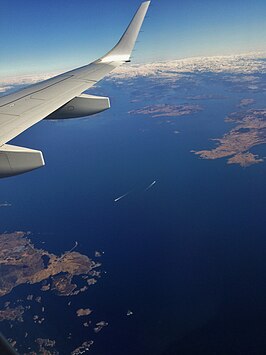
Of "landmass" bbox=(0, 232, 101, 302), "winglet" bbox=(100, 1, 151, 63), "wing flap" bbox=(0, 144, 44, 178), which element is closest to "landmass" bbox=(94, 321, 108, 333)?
"landmass" bbox=(0, 232, 101, 302)

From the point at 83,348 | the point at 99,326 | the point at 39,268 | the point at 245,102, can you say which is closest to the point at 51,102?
the point at 83,348

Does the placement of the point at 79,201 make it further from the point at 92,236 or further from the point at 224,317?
the point at 224,317

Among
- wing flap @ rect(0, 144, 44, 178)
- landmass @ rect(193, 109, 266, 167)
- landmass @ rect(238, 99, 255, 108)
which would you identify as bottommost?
landmass @ rect(193, 109, 266, 167)

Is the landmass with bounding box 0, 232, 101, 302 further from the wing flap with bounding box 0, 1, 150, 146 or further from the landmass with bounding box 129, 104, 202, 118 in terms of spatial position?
the landmass with bounding box 129, 104, 202, 118

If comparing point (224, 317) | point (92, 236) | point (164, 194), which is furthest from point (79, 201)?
point (224, 317)

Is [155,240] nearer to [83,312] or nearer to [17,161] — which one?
[83,312]

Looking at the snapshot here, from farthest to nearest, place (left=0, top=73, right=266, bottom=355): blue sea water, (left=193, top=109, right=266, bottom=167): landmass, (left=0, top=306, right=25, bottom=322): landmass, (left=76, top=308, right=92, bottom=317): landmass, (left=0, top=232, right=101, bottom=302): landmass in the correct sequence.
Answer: (left=193, top=109, right=266, bottom=167): landmass
(left=0, top=232, right=101, bottom=302): landmass
(left=0, top=306, right=25, bottom=322): landmass
(left=76, top=308, right=92, bottom=317): landmass
(left=0, top=73, right=266, bottom=355): blue sea water

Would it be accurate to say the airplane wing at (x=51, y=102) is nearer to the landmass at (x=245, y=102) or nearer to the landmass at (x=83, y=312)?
the landmass at (x=83, y=312)
